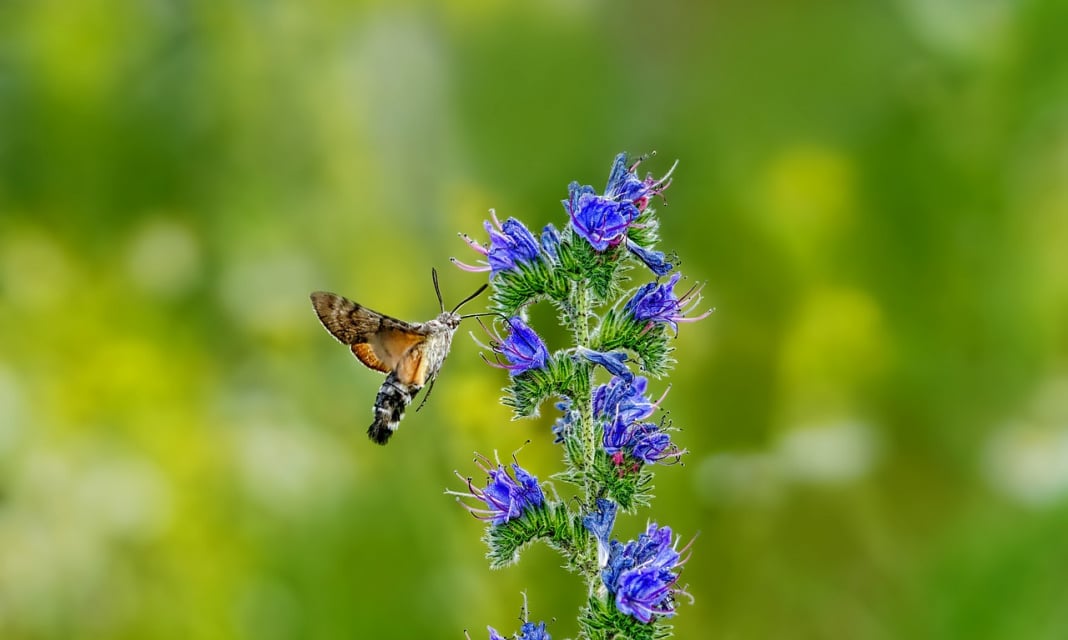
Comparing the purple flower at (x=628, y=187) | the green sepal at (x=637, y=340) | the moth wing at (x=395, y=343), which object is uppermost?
the purple flower at (x=628, y=187)

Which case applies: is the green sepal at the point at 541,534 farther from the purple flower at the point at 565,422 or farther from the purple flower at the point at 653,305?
the purple flower at the point at 653,305

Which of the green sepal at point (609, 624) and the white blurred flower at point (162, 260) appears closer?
the green sepal at point (609, 624)

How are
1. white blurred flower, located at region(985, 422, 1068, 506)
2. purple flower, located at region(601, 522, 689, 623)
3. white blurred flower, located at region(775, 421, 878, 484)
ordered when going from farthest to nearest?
white blurred flower, located at region(775, 421, 878, 484)
white blurred flower, located at region(985, 422, 1068, 506)
purple flower, located at region(601, 522, 689, 623)

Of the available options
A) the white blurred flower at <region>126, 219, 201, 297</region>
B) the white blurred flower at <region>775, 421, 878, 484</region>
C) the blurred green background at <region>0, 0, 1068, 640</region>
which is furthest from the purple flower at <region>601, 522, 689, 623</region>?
the white blurred flower at <region>126, 219, 201, 297</region>

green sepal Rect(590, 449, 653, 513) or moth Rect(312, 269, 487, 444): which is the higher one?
moth Rect(312, 269, 487, 444)

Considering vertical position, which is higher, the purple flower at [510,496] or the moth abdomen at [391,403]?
the moth abdomen at [391,403]

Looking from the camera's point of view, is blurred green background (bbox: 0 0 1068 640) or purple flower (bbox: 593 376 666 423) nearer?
purple flower (bbox: 593 376 666 423)

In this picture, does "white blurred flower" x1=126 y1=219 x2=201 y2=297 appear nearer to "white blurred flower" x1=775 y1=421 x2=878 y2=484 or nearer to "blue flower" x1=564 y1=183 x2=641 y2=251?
"white blurred flower" x1=775 y1=421 x2=878 y2=484

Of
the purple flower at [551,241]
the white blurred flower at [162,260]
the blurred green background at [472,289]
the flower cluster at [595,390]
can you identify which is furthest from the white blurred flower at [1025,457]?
the white blurred flower at [162,260]
